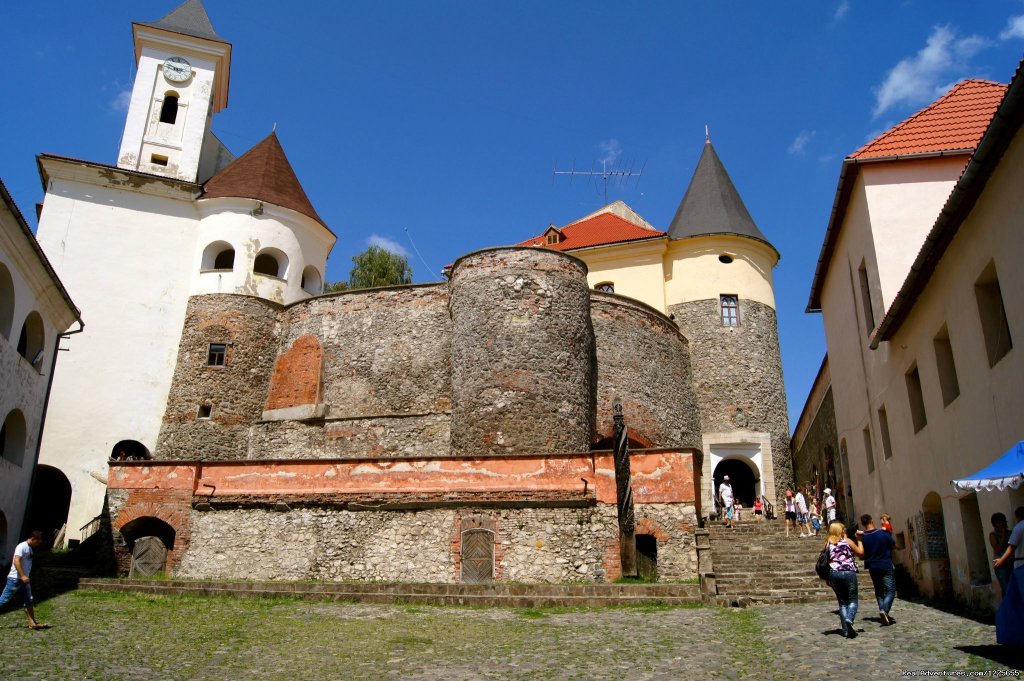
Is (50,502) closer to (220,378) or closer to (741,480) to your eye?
(220,378)

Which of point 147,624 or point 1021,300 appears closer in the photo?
point 1021,300

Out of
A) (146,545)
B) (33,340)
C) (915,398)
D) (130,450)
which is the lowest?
(146,545)

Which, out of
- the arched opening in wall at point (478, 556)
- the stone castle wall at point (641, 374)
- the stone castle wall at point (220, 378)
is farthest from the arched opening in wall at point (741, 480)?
the stone castle wall at point (220, 378)

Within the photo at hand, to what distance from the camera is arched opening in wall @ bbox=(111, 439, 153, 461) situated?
24.0 meters

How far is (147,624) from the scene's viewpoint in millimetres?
10930

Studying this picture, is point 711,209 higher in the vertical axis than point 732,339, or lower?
higher

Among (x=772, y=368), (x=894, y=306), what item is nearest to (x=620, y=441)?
(x=894, y=306)

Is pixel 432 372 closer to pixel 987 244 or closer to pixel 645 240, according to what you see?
pixel 645 240

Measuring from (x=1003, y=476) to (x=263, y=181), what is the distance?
2562cm

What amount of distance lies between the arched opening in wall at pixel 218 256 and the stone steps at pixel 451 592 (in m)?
14.5

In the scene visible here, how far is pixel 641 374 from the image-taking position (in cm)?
2514

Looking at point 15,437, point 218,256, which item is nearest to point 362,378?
point 218,256

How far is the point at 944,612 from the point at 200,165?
92.3 ft

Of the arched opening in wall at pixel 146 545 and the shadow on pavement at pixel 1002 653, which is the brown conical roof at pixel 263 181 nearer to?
the arched opening in wall at pixel 146 545
